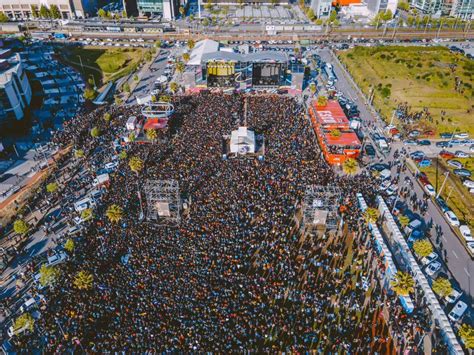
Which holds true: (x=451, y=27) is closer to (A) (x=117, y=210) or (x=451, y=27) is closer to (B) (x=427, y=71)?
(B) (x=427, y=71)

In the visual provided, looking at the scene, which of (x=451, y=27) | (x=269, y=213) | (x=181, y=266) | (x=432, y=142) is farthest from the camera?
(x=451, y=27)

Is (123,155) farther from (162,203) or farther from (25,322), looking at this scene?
(25,322)

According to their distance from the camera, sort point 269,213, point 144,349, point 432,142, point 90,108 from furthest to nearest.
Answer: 1. point 90,108
2. point 432,142
3. point 269,213
4. point 144,349

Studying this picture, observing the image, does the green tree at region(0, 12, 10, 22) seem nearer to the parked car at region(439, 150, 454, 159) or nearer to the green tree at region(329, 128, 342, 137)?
the green tree at region(329, 128, 342, 137)

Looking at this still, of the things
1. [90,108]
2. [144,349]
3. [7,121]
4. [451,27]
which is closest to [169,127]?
[90,108]

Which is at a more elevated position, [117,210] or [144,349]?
[117,210]

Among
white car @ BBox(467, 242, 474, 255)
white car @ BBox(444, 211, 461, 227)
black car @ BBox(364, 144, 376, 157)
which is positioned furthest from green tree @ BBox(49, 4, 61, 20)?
white car @ BBox(467, 242, 474, 255)

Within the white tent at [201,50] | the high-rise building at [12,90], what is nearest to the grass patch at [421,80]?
the white tent at [201,50]

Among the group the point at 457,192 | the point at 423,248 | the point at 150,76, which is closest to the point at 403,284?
the point at 423,248
